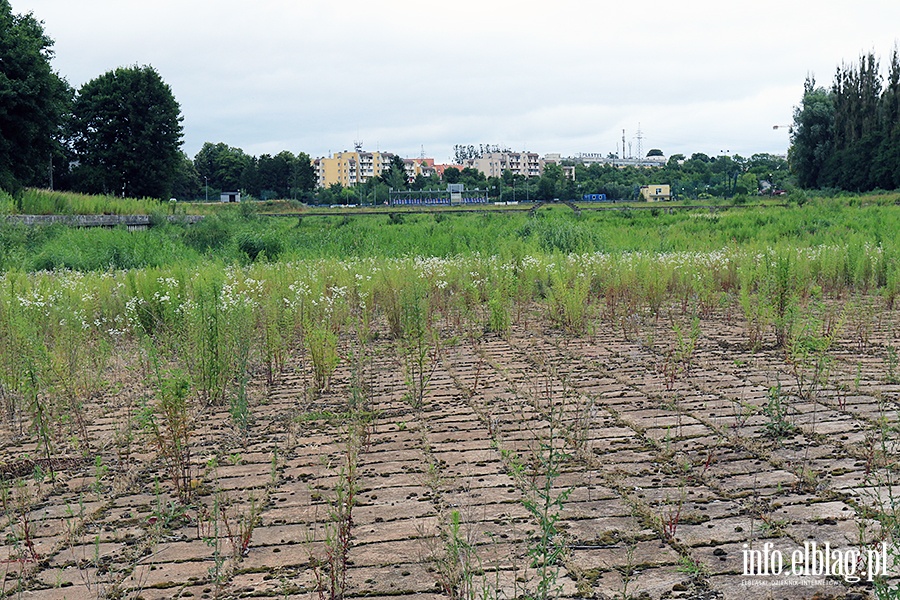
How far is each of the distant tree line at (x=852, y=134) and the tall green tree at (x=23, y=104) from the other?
152 ft

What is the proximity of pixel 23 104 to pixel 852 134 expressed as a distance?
5210 centimetres

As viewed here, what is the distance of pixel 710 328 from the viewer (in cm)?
878

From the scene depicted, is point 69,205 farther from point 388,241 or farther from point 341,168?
point 341,168

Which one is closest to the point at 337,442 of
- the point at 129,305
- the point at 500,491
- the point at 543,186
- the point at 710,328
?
the point at 500,491

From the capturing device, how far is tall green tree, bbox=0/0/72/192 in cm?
2986

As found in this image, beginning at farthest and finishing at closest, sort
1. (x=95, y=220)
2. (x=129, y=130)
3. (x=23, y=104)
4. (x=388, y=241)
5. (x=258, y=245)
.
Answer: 1. (x=129, y=130)
2. (x=23, y=104)
3. (x=95, y=220)
4. (x=388, y=241)
5. (x=258, y=245)

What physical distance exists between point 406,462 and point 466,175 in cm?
12718

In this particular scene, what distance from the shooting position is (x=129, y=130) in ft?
160

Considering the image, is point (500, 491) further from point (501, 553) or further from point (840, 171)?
point (840, 171)

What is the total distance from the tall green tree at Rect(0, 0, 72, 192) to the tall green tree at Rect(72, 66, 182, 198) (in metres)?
13.5

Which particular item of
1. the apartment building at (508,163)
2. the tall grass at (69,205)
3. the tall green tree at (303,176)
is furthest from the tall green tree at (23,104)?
the apartment building at (508,163)

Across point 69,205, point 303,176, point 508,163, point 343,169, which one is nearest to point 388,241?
point 69,205

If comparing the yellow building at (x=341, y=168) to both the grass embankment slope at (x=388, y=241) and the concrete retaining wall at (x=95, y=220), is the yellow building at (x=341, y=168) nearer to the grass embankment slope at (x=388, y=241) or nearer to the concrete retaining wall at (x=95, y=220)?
the concrete retaining wall at (x=95, y=220)

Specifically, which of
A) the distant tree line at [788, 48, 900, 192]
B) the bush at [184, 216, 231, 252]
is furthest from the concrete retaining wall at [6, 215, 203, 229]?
the distant tree line at [788, 48, 900, 192]
